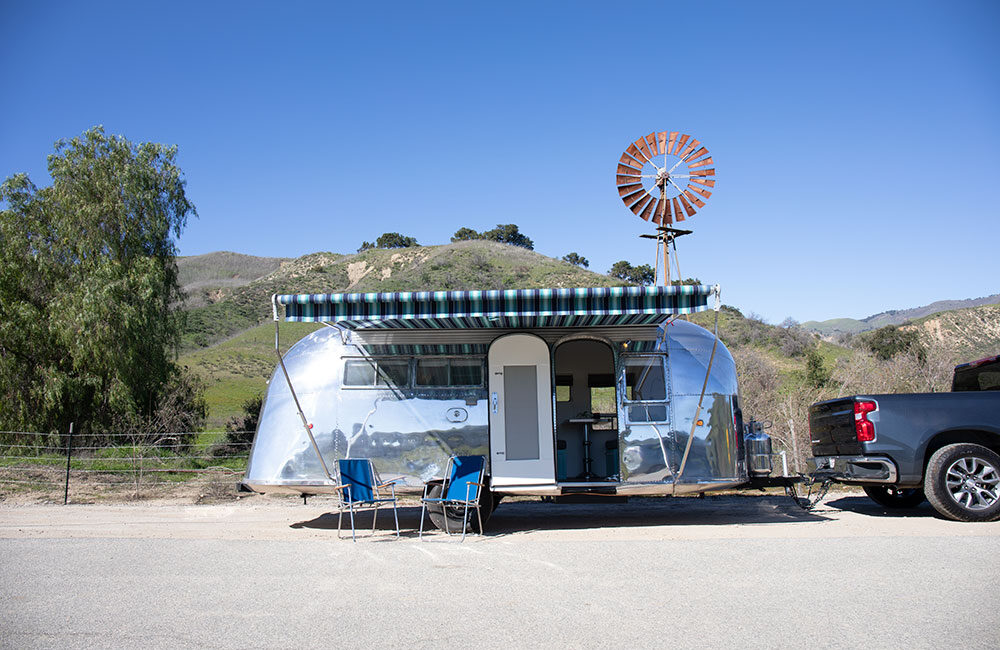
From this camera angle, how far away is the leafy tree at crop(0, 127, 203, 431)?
18.5 meters

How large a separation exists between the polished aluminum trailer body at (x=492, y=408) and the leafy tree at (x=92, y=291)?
1034 centimetres

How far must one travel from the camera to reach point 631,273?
66062mm

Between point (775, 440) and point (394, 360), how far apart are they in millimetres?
8816

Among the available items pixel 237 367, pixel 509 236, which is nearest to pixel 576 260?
pixel 509 236

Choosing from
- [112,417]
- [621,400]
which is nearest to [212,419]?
[112,417]

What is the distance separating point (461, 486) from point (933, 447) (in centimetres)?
608

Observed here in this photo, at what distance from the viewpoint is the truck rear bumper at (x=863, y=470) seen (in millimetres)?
9211

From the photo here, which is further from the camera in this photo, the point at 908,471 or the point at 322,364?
A: the point at 322,364

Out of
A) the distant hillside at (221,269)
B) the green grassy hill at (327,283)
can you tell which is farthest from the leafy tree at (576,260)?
the distant hillside at (221,269)

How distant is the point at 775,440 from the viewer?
1484 cm

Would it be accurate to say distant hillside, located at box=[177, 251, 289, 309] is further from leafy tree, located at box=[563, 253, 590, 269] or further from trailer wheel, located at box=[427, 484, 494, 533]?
trailer wheel, located at box=[427, 484, 494, 533]

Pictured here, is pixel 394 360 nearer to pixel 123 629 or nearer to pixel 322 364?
pixel 322 364

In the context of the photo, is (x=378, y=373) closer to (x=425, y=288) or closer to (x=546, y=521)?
(x=546, y=521)

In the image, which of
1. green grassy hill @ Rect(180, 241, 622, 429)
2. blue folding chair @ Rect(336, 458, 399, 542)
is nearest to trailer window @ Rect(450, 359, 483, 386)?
blue folding chair @ Rect(336, 458, 399, 542)
